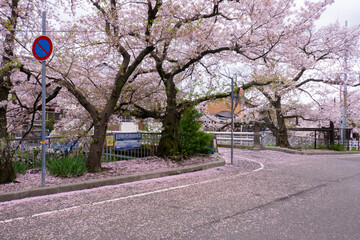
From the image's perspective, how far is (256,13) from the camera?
34.0 ft

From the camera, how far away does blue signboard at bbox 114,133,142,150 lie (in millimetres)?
9990

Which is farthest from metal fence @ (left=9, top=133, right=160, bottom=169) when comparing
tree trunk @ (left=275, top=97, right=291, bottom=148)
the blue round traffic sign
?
tree trunk @ (left=275, top=97, right=291, bottom=148)

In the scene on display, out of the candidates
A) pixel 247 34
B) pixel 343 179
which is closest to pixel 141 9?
pixel 247 34

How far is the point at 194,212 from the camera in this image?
180 inches

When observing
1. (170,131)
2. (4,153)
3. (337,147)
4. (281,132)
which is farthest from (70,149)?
(337,147)

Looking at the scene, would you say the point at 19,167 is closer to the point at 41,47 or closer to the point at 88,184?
the point at 88,184

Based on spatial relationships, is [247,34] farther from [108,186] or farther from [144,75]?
[108,186]

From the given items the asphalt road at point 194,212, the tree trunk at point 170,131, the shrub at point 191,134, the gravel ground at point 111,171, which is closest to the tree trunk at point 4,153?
the gravel ground at point 111,171

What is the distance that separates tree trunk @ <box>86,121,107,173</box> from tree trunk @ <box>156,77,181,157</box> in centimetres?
321

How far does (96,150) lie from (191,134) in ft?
15.2

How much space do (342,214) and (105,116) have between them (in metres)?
6.63

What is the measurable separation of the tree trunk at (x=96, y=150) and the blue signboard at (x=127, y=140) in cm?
165

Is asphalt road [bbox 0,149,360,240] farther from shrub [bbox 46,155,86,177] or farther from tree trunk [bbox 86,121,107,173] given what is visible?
tree trunk [bbox 86,121,107,173]

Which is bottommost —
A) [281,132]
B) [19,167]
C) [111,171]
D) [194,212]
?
[194,212]
